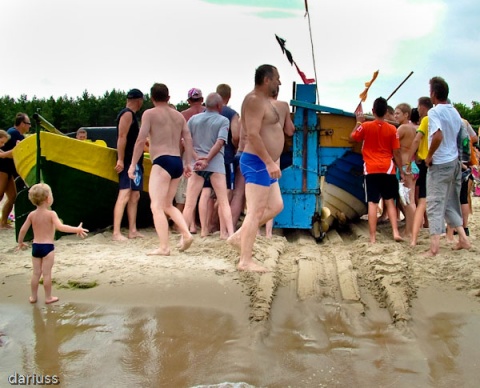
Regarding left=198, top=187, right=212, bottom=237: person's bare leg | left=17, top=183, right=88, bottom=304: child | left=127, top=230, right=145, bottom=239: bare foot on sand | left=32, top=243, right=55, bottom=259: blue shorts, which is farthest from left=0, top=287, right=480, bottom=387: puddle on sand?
left=127, top=230, right=145, bottom=239: bare foot on sand

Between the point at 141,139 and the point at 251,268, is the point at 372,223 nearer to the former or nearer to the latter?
the point at 251,268

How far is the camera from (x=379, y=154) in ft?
23.2

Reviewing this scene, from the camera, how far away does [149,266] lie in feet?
17.9

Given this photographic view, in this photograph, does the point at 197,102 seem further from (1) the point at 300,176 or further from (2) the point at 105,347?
(2) the point at 105,347

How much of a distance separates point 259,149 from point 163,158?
5.11ft

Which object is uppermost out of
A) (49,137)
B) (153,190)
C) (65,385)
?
Result: (49,137)

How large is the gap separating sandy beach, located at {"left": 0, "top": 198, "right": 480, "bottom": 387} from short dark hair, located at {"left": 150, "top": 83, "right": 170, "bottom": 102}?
68.3 inches

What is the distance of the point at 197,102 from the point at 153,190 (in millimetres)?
1769

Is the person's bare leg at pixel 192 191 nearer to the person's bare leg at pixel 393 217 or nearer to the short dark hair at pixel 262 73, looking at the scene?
the short dark hair at pixel 262 73

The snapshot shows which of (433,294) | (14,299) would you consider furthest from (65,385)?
(433,294)

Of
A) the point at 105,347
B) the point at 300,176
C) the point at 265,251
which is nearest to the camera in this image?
the point at 105,347

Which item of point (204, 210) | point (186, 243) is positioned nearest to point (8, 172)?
point (204, 210)

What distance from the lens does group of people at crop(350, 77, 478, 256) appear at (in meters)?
6.12

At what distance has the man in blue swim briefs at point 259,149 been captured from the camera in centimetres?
507
